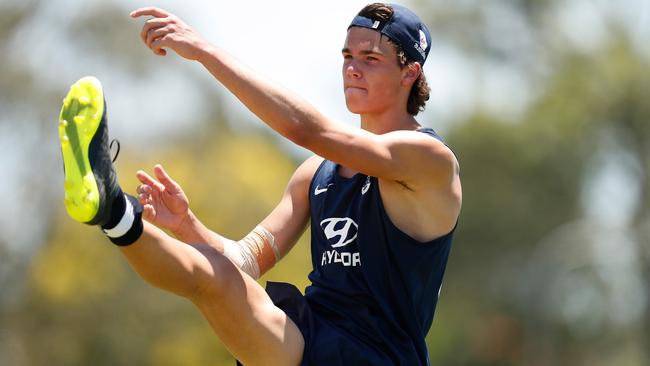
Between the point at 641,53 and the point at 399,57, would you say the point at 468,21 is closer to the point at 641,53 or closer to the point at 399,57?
the point at 641,53

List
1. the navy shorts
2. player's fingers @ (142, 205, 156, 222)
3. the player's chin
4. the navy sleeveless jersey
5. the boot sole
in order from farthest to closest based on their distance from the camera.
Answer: the player's chin → player's fingers @ (142, 205, 156, 222) → the navy sleeveless jersey → the navy shorts → the boot sole

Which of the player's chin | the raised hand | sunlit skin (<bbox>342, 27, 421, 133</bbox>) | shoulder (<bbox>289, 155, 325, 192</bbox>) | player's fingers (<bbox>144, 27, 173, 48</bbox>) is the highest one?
sunlit skin (<bbox>342, 27, 421, 133</bbox>)

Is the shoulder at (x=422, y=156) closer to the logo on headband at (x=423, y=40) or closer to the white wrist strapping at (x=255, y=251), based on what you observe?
the logo on headband at (x=423, y=40)

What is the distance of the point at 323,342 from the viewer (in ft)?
24.2

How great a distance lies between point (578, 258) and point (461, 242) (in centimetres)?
512

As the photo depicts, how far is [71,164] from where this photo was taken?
21.7 feet

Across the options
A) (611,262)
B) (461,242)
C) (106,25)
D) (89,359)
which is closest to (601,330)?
(611,262)

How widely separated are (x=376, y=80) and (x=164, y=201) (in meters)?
1.40

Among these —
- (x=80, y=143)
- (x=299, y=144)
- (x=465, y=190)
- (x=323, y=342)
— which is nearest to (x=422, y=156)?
(x=299, y=144)

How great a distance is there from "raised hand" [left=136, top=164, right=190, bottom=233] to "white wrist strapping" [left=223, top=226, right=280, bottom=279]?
33cm

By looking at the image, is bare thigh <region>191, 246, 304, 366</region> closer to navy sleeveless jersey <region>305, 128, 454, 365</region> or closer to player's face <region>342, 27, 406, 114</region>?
navy sleeveless jersey <region>305, 128, 454, 365</region>

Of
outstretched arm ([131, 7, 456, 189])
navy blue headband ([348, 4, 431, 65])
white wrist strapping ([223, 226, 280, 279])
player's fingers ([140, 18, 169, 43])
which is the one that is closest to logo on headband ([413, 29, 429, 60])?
navy blue headband ([348, 4, 431, 65])

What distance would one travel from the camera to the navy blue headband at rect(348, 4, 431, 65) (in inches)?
311

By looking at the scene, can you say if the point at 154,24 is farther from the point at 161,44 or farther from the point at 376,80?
the point at 376,80
